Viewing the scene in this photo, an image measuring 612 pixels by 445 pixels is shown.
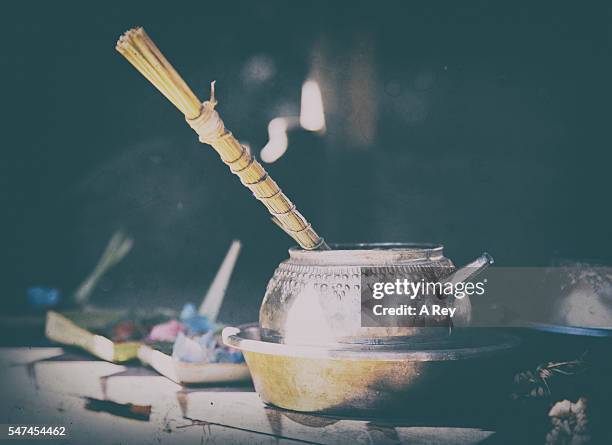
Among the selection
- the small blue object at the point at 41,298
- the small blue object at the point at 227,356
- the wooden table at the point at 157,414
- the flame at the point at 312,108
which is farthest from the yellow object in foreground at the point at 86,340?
the flame at the point at 312,108

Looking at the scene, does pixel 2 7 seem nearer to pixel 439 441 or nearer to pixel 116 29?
pixel 116 29

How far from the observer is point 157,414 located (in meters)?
1.61

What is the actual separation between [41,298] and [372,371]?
1572 mm

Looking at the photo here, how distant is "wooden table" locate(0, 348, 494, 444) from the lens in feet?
4.67

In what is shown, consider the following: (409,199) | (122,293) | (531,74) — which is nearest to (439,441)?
(409,199)

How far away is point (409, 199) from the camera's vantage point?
228 centimetres

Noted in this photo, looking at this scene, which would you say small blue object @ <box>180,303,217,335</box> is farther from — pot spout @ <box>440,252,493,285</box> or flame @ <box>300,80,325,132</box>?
pot spout @ <box>440,252,493,285</box>

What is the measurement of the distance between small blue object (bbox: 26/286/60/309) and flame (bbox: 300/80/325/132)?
1.10 metres

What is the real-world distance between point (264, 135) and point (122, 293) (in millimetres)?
767

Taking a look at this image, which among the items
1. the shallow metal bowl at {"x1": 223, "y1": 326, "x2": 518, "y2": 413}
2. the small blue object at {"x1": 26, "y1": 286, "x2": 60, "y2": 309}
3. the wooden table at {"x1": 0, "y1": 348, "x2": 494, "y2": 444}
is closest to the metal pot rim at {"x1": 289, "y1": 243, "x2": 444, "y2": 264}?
the shallow metal bowl at {"x1": 223, "y1": 326, "x2": 518, "y2": 413}

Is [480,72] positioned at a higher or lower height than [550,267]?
higher

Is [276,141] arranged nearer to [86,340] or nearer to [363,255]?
[86,340]

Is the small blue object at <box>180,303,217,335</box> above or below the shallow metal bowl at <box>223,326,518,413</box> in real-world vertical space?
above

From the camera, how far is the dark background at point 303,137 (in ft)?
6.99
